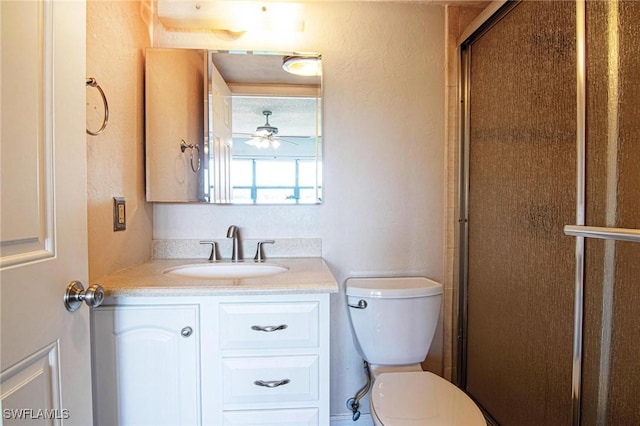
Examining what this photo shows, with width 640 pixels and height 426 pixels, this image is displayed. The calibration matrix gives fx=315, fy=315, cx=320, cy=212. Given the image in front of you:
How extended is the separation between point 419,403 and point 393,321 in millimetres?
318

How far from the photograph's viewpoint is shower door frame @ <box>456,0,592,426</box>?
956 millimetres

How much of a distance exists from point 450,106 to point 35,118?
160 cm

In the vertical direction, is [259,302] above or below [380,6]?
below

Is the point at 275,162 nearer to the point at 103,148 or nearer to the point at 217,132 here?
the point at 217,132

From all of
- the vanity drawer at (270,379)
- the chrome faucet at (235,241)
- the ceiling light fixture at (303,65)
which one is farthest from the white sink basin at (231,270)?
the ceiling light fixture at (303,65)

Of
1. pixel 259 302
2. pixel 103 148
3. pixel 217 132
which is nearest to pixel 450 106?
pixel 217 132

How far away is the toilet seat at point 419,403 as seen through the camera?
984 mm

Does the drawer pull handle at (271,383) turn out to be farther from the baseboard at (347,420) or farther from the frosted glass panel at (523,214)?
the frosted glass panel at (523,214)

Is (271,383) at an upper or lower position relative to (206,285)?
lower

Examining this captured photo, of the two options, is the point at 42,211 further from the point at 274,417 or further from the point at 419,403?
the point at 419,403

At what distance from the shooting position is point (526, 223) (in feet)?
3.94

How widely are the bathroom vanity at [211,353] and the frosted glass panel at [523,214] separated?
767 mm

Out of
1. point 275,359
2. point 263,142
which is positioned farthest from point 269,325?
point 263,142

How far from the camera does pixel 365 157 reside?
5.13 ft
